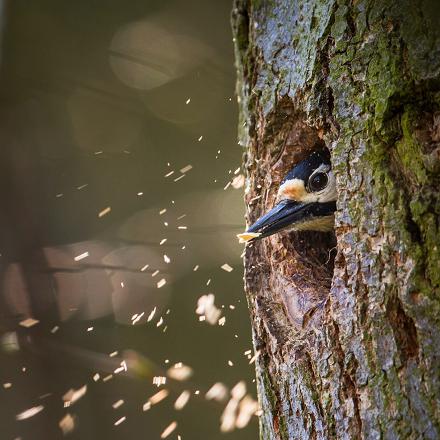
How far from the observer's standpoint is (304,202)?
132 inches

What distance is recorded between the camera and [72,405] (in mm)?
5828

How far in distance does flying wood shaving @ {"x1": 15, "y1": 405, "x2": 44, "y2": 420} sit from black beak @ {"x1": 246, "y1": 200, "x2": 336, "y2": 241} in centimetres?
299

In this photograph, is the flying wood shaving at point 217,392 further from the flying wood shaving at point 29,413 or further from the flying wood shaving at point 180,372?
the flying wood shaving at point 29,413

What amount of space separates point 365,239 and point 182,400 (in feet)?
13.4

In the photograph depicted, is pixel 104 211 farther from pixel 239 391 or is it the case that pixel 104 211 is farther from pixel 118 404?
pixel 239 391

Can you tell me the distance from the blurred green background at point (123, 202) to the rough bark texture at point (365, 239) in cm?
309

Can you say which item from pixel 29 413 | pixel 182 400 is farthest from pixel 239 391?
pixel 29 413

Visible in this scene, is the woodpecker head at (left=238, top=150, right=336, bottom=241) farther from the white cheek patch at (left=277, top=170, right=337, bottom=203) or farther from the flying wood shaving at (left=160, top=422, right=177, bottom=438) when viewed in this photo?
the flying wood shaving at (left=160, top=422, right=177, bottom=438)

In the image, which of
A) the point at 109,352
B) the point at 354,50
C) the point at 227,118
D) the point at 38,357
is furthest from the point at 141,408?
the point at 354,50

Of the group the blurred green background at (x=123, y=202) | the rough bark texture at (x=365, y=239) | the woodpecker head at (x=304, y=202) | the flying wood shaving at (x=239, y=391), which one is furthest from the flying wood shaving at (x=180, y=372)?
the rough bark texture at (x=365, y=239)

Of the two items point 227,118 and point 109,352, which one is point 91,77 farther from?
point 109,352

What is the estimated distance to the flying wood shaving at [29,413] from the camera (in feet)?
17.5

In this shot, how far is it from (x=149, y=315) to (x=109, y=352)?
585mm

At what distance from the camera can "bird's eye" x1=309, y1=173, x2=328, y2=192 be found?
3.33m
